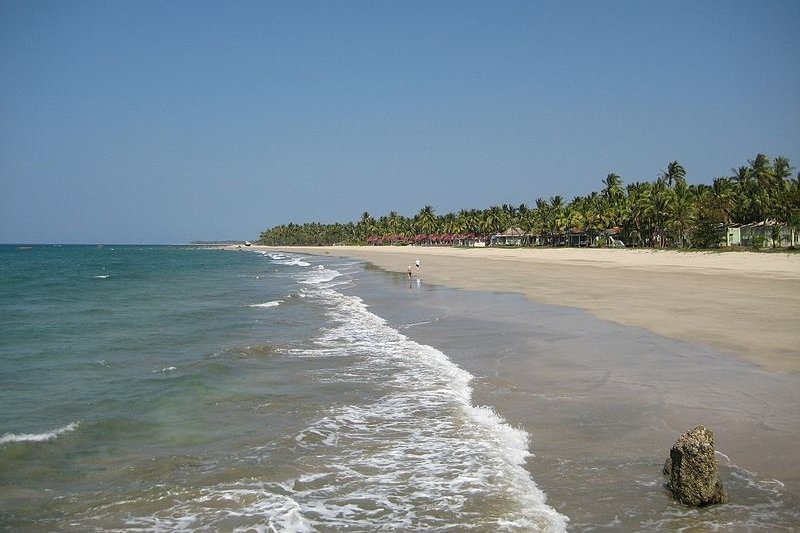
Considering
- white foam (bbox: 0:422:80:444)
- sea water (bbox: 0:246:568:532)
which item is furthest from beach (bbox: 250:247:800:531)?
white foam (bbox: 0:422:80:444)

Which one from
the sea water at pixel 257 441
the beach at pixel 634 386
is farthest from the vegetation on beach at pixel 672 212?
the sea water at pixel 257 441

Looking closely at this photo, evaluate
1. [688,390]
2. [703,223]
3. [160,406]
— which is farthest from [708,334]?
[703,223]

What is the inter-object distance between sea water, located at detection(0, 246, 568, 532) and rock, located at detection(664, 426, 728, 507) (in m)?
1.26

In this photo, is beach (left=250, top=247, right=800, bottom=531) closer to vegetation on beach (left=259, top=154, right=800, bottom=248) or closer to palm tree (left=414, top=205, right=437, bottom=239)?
vegetation on beach (left=259, top=154, right=800, bottom=248)

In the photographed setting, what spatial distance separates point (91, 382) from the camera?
12.9 m

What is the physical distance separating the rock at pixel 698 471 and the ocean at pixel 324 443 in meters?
0.14

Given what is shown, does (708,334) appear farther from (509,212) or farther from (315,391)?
(509,212)

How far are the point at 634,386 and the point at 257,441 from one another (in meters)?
6.31

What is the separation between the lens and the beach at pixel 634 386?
6262mm

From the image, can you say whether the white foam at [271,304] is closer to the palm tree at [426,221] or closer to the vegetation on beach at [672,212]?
the vegetation on beach at [672,212]

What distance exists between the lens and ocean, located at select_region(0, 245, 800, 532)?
6.05 metres

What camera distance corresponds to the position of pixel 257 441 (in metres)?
8.52

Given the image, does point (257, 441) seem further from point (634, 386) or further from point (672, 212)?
point (672, 212)

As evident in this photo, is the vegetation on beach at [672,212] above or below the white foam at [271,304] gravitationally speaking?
above
